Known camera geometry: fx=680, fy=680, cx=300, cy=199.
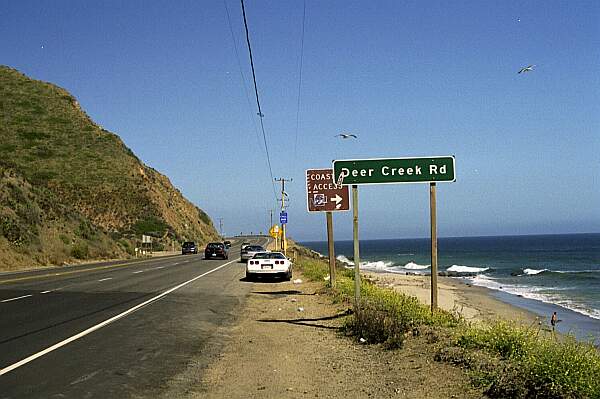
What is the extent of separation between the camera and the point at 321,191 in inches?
759

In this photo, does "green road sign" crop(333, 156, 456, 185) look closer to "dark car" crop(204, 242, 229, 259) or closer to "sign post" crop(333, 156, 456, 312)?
"sign post" crop(333, 156, 456, 312)

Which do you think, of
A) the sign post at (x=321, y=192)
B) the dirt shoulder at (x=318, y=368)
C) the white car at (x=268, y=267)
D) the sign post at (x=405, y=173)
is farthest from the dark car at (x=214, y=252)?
the sign post at (x=405, y=173)

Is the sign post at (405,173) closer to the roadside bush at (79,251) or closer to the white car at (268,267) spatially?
the white car at (268,267)

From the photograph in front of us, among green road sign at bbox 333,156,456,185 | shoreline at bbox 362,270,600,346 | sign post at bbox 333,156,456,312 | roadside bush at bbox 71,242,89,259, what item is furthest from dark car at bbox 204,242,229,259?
green road sign at bbox 333,156,456,185

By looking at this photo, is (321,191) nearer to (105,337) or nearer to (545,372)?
(105,337)

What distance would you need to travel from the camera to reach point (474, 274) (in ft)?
242

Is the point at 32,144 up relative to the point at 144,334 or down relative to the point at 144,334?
up

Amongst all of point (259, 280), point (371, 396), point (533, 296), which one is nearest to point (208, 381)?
point (371, 396)

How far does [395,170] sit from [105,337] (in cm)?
618

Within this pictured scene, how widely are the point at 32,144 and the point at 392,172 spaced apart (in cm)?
7796

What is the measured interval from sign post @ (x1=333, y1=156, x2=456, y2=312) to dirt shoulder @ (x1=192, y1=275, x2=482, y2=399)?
2.28m

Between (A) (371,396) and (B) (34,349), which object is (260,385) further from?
(B) (34,349)

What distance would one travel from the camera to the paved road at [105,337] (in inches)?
324

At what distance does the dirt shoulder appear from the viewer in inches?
308
